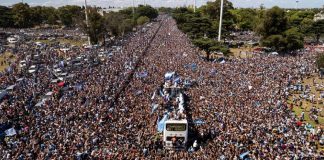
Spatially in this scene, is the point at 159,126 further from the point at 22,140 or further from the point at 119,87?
the point at 119,87

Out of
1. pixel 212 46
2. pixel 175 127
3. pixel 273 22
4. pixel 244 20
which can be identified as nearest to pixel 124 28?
pixel 244 20

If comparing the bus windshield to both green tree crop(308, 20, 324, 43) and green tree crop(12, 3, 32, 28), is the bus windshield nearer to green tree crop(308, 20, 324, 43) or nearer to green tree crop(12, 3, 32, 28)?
green tree crop(308, 20, 324, 43)

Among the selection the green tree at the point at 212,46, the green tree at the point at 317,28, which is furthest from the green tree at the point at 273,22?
the green tree at the point at 317,28

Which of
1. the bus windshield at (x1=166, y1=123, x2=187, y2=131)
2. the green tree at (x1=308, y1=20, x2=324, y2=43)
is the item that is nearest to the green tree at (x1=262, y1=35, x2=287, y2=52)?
the green tree at (x1=308, y1=20, x2=324, y2=43)

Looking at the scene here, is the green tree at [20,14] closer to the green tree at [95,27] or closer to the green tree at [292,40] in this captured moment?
the green tree at [95,27]

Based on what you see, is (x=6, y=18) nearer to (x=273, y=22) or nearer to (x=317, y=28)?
(x=273, y=22)

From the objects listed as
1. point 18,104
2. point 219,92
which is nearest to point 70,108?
point 18,104

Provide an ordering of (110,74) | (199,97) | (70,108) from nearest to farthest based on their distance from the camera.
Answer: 1. (70,108)
2. (199,97)
3. (110,74)
